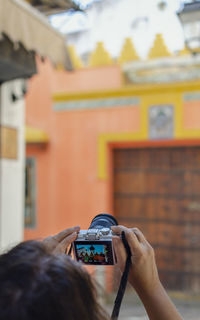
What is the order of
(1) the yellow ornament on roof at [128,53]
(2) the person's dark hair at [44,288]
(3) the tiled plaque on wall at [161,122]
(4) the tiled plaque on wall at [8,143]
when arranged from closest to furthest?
(2) the person's dark hair at [44,288], (4) the tiled plaque on wall at [8,143], (3) the tiled plaque on wall at [161,122], (1) the yellow ornament on roof at [128,53]

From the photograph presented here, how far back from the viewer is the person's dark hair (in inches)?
26.0

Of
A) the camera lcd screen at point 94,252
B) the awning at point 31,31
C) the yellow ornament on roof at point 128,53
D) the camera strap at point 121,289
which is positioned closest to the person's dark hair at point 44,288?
the camera strap at point 121,289

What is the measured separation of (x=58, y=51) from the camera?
13.5ft

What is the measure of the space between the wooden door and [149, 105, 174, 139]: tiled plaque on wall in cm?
41

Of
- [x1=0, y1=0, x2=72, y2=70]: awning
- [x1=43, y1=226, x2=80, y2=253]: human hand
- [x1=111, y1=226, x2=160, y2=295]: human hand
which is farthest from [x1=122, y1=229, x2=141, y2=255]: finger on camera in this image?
[x1=0, y1=0, x2=72, y2=70]: awning

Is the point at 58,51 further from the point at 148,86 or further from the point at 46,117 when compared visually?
the point at 46,117

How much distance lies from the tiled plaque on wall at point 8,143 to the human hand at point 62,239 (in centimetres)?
385

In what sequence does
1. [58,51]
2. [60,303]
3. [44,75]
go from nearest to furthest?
1. [60,303]
2. [58,51]
3. [44,75]

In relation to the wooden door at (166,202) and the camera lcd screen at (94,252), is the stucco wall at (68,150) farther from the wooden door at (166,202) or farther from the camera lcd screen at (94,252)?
the camera lcd screen at (94,252)

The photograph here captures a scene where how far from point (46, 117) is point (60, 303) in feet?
22.5

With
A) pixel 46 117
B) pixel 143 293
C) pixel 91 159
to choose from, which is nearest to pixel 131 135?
pixel 91 159

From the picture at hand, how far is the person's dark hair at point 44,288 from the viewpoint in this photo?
2.17ft

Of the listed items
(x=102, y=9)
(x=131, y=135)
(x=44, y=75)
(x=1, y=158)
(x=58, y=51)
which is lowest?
(x=1, y=158)

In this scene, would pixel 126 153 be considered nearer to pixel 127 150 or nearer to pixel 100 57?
pixel 127 150
